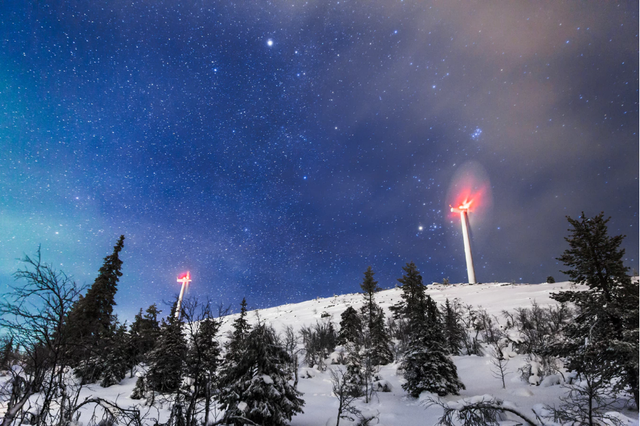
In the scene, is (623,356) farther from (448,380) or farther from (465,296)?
(465,296)

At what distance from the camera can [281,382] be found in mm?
15508

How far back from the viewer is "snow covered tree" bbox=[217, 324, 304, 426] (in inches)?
574

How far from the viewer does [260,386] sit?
1484 centimetres

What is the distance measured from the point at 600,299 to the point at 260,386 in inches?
631

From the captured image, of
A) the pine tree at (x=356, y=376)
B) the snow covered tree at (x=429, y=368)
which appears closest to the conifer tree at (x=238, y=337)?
the pine tree at (x=356, y=376)

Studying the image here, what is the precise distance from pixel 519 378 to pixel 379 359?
14.8 m

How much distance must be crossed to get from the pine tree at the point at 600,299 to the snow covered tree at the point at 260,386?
523 inches

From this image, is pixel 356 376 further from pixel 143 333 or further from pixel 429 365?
pixel 143 333

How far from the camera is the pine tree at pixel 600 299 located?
12562 mm

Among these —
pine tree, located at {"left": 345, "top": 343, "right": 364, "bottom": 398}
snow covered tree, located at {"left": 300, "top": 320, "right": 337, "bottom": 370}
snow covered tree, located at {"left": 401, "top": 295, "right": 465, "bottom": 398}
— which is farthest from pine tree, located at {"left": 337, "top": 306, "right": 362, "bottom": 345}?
snow covered tree, located at {"left": 401, "top": 295, "right": 465, "bottom": 398}

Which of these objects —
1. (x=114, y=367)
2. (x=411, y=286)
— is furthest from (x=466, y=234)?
(x=114, y=367)

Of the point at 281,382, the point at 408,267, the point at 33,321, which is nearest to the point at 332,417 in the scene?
the point at 281,382

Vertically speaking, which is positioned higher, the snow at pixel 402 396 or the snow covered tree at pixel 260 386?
the snow covered tree at pixel 260 386

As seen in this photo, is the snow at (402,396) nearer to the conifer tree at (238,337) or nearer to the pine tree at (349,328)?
the conifer tree at (238,337)
